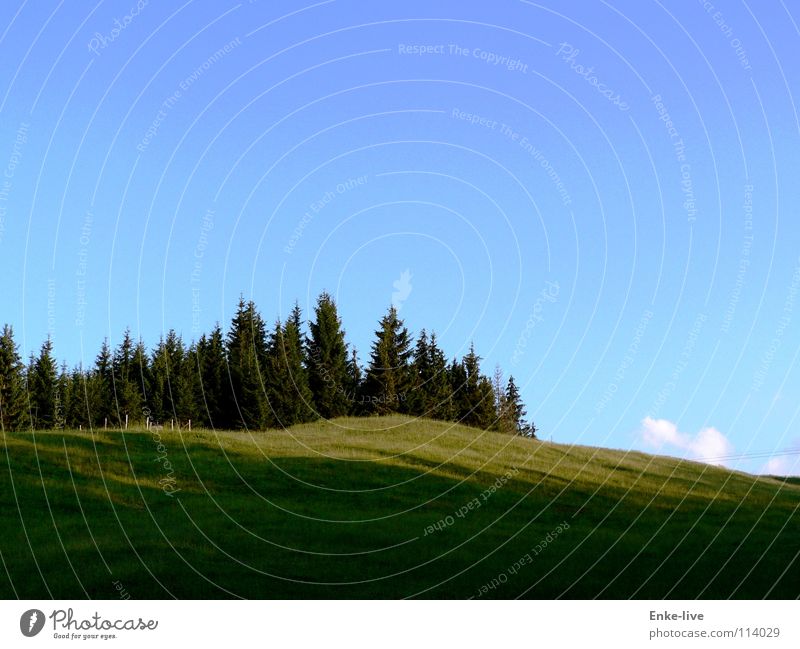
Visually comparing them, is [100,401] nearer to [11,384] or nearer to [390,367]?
[11,384]

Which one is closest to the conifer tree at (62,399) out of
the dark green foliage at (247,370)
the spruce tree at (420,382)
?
the dark green foliage at (247,370)

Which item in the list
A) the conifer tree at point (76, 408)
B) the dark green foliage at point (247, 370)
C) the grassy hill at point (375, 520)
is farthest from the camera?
the conifer tree at point (76, 408)

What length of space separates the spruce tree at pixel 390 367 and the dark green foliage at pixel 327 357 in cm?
249

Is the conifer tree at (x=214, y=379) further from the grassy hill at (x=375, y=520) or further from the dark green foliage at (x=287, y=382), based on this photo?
the grassy hill at (x=375, y=520)

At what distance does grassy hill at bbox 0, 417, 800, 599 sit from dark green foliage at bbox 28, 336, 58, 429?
3891cm

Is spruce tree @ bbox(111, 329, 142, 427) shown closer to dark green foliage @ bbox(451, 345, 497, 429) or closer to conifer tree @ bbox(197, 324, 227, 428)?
A: conifer tree @ bbox(197, 324, 227, 428)

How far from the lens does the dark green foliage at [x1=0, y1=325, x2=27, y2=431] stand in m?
74.2

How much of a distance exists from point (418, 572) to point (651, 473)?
88.4ft

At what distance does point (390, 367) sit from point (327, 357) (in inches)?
234

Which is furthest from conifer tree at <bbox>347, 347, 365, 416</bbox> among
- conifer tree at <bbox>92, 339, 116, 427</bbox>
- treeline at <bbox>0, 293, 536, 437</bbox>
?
conifer tree at <bbox>92, 339, 116, 427</bbox>

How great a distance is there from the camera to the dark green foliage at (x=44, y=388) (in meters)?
80.9

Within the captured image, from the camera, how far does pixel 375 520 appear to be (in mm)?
32531

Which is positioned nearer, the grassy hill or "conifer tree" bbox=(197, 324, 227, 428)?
the grassy hill
